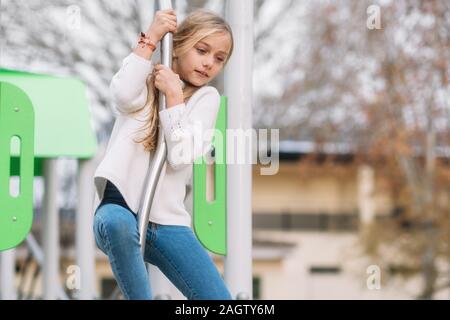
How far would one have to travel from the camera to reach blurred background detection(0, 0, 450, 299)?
1018cm

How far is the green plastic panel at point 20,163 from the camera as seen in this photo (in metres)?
2.92

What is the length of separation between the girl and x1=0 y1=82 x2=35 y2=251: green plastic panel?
2.14 ft

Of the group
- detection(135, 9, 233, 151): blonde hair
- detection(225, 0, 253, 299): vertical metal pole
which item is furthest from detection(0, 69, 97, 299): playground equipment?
detection(135, 9, 233, 151): blonde hair

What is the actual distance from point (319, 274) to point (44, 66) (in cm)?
938

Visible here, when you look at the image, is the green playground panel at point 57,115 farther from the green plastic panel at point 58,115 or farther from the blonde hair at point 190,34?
the blonde hair at point 190,34

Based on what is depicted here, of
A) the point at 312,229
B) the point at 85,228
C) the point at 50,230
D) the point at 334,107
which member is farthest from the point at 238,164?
the point at 312,229

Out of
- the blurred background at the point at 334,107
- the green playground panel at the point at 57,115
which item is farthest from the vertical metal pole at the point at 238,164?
the blurred background at the point at 334,107

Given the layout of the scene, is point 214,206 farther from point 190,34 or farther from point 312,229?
point 312,229

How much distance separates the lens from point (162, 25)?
7.54ft

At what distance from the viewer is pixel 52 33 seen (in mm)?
10234

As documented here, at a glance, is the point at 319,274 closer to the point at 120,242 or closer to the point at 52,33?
the point at 52,33

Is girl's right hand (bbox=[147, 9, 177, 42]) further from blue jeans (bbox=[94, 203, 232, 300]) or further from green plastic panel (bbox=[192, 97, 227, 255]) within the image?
green plastic panel (bbox=[192, 97, 227, 255])

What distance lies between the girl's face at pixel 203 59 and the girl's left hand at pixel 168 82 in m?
0.12

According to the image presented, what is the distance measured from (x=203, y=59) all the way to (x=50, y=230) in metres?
3.68
